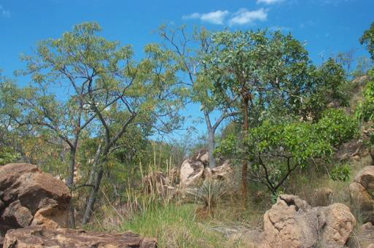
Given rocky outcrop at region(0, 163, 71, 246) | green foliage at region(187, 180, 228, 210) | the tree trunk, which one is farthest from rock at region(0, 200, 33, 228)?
the tree trunk

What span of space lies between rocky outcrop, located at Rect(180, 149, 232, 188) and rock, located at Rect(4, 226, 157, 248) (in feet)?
12.8

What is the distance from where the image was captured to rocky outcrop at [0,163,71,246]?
24.0ft

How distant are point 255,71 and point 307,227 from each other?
21.2 feet

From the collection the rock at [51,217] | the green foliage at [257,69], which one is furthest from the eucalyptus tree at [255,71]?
the rock at [51,217]

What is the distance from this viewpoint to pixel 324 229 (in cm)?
Answer: 759

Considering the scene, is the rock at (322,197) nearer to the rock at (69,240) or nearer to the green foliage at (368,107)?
the green foliage at (368,107)

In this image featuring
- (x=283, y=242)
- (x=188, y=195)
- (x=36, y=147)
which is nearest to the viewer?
(x=283, y=242)

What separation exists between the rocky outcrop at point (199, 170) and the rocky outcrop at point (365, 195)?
343 cm

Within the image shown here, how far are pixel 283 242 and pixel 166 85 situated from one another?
6.10m

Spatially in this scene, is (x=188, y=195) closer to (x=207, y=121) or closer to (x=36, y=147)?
(x=36, y=147)

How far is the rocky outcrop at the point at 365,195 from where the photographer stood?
952 cm

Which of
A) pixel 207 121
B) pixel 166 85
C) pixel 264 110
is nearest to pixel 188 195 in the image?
pixel 166 85

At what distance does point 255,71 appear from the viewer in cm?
1312

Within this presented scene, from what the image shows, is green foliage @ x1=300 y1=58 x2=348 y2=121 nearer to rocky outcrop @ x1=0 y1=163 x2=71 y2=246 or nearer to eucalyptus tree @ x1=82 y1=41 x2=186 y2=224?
eucalyptus tree @ x1=82 y1=41 x2=186 y2=224
